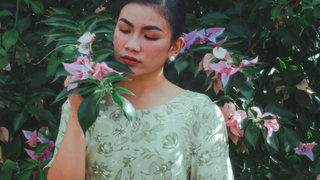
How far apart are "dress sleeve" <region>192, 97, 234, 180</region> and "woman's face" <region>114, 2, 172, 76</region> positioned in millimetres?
240

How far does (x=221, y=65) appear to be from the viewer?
42.8 inches

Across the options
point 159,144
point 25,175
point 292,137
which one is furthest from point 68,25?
point 292,137

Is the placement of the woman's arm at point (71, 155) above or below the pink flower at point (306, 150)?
above

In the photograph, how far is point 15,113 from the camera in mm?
A: 1264

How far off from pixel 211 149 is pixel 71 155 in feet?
1.32

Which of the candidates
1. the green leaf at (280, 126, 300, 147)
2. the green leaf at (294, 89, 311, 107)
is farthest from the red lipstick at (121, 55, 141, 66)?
the green leaf at (294, 89, 311, 107)

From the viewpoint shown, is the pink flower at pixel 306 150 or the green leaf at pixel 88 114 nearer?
the green leaf at pixel 88 114

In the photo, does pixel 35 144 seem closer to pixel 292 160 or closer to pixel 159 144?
pixel 159 144

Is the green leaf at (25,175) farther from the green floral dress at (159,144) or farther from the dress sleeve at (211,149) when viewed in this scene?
A: the dress sleeve at (211,149)

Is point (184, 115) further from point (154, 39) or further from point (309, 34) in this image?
point (309, 34)

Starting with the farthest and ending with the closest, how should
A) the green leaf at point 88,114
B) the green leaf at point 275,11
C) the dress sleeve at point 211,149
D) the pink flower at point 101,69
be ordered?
the green leaf at point 275,11, the dress sleeve at point 211,149, the pink flower at point 101,69, the green leaf at point 88,114

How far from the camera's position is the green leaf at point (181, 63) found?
3.75 feet

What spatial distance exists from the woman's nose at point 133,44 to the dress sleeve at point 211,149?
0.94 ft

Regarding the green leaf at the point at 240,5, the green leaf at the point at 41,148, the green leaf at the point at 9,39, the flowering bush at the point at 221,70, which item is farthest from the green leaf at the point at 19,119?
the green leaf at the point at 240,5
